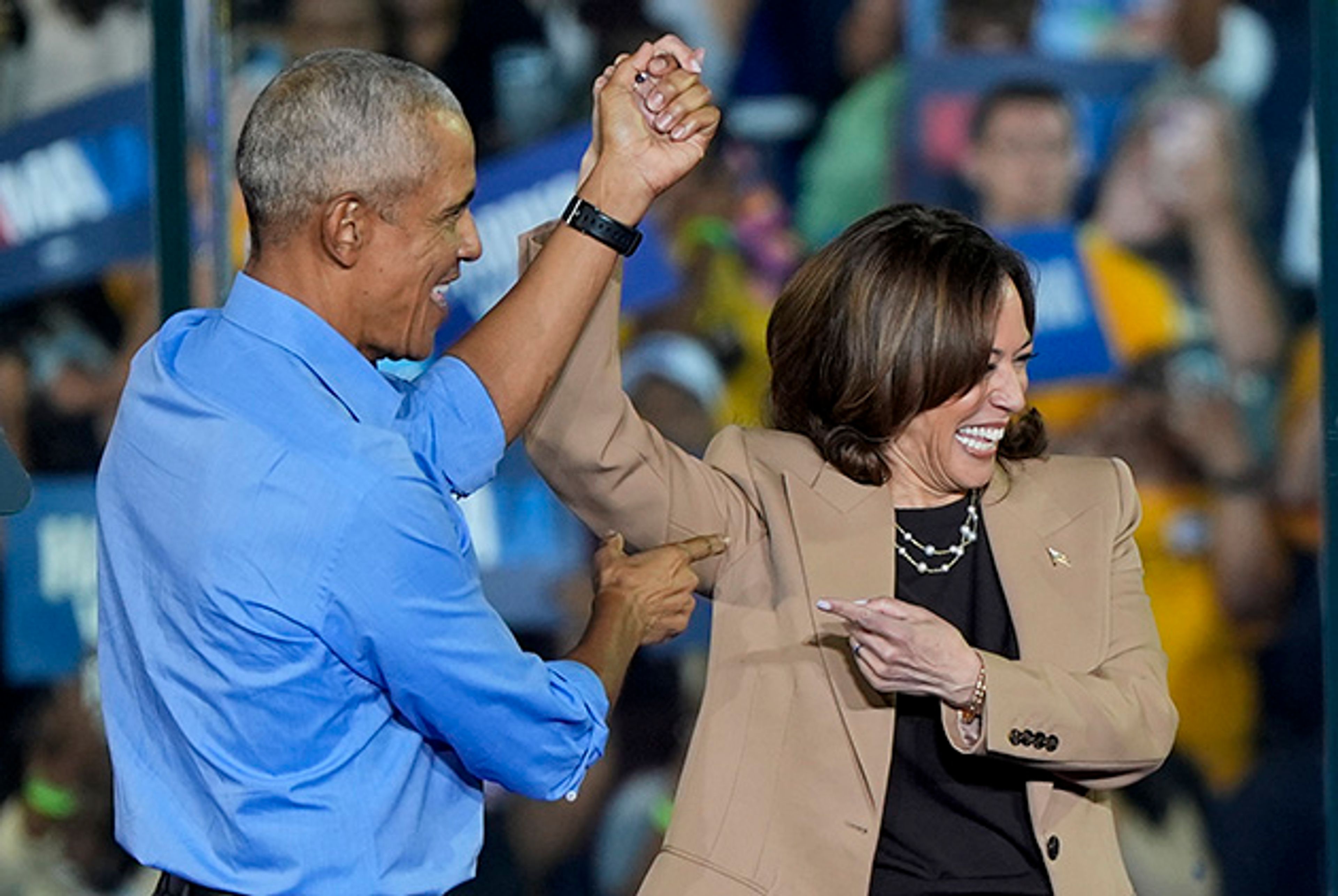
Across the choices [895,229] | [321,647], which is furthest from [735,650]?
[321,647]

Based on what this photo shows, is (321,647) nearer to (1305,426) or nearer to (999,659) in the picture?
(999,659)

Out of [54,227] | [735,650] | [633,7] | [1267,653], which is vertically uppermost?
[633,7]

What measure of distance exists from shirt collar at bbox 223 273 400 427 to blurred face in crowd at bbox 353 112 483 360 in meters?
0.05

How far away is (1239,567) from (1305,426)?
30cm

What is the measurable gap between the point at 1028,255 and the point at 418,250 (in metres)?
2.37

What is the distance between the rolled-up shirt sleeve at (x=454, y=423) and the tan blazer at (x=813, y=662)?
1.40 ft

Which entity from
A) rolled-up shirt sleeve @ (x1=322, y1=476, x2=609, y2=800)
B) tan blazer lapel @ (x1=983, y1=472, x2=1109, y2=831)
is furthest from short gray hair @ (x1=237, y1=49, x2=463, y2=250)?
tan blazer lapel @ (x1=983, y1=472, x2=1109, y2=831)

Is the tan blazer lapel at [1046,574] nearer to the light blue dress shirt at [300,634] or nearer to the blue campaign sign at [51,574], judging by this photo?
the light blue dress shirt at [300,634]

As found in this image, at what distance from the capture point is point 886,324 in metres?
2.77

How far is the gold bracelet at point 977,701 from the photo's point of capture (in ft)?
8.56

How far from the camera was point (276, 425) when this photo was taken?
2035 millimetres

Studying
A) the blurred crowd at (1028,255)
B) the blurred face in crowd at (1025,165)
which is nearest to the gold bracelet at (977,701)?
the blurred crowd at (1028,255)

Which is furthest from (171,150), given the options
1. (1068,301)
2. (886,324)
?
(886,324)

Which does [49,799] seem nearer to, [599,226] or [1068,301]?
[1068,301]
